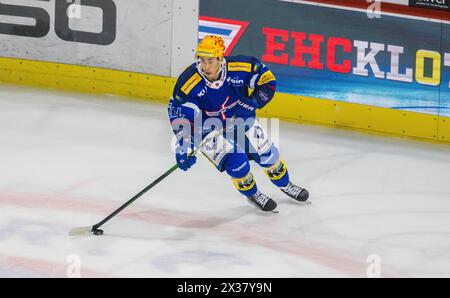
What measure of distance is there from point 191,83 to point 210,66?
0.18 m

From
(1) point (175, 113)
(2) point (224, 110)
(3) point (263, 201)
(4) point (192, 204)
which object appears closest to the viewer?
(1) point (175, 113)

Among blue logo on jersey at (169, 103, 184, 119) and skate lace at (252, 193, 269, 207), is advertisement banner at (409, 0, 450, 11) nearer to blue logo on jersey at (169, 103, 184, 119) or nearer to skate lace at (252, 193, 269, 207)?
skate lace at (252, 193, 269, 207)

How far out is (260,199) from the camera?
8.04 m

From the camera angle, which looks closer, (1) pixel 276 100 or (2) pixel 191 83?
(2) pixel 191 83

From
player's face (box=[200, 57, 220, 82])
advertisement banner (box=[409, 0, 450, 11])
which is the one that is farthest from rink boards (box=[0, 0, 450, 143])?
player's face (box=[200, 57, 220, 82])

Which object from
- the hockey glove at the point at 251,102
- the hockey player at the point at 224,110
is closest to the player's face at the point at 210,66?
the hockey player at the point at 224,110

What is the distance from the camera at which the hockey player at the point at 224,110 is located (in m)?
7.60

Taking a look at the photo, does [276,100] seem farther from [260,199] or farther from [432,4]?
[260,199]

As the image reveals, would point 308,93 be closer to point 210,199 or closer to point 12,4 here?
point 210,199

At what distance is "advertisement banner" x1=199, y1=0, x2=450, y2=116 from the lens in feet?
30.7

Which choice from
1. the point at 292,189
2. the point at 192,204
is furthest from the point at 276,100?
the point at 192,204
